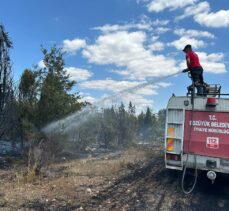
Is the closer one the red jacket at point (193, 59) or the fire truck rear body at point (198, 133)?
the fire truck rear body at point (198, 133)

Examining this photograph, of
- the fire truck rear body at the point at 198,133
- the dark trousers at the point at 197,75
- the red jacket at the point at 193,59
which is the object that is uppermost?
the red jacket at the point at 193,59

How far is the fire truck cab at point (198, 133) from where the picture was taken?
768 centimetres

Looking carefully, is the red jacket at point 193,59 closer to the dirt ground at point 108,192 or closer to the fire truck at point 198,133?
the fire truck at point 198,133

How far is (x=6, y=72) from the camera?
15164mm

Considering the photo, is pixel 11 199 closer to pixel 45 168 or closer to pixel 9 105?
pixel 45 168

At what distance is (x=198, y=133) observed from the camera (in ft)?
26.3

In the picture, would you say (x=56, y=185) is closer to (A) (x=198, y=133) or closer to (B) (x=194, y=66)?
(A) (x=198, y=133)

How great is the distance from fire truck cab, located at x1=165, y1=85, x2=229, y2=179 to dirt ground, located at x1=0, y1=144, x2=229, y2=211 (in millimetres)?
893

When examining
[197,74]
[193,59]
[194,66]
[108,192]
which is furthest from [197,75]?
[108,192]

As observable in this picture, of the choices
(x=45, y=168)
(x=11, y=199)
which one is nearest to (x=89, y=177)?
(x=45, y=168)

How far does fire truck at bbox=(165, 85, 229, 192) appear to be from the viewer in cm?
768

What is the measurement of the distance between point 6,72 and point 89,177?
8.15m

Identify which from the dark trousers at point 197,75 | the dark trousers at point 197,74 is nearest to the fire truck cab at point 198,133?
the dark trousers at point 197,75

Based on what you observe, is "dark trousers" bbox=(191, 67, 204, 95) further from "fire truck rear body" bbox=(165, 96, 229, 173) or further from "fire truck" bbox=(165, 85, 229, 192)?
"fire truck rear body" bbox=(165, 96, 229, 173)
